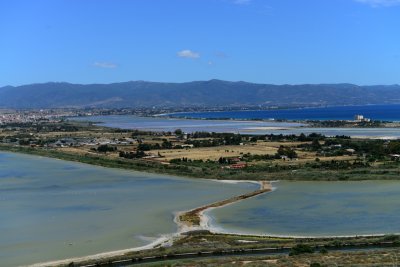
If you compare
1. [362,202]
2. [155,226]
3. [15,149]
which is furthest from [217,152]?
[155,226]

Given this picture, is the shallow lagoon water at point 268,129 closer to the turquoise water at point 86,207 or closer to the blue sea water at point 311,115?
the blue sea water at point 311,115

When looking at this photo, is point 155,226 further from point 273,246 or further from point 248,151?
point 248,151

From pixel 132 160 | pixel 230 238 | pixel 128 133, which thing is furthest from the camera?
pixel 128 133

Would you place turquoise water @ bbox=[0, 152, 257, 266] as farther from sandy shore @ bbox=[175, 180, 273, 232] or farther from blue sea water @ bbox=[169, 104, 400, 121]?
blue sea water @ bbox=[169, 104, 400, 121]

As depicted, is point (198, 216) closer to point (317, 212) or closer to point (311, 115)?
point (317, 212)

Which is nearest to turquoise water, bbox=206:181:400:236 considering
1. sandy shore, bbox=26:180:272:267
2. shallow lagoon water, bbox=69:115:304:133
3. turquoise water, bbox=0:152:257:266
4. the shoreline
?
the shoreline

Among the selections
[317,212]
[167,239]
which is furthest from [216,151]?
[167,239]

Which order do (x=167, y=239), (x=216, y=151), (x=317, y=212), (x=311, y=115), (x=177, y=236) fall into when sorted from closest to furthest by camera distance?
(x=167, y=239)
(x=177, y=236)
(x=317, y=212)
(x=216, y=151)
(x=311, y=115)
